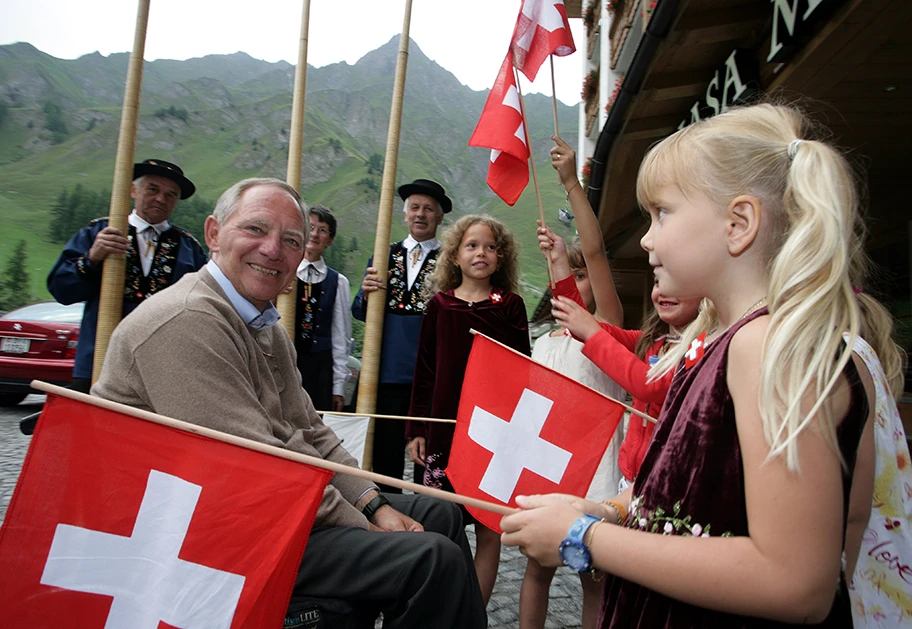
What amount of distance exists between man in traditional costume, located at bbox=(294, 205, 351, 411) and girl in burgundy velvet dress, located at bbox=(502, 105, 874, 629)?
11.2 ft

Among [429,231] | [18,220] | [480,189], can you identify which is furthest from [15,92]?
[429,231]

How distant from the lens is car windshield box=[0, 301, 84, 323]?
8750 millimetres

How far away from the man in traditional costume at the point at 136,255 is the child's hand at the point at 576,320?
7.05ft

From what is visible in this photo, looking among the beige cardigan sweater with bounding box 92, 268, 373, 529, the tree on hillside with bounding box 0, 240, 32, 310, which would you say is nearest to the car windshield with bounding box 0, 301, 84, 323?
the beige cardigan sweater with bounding box 92, 268, 373, 529

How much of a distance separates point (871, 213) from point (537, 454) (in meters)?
6.37

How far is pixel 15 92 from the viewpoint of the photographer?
12081 cm

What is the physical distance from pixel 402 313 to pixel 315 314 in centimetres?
71

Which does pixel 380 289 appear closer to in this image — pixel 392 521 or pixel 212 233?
pixel 212 233

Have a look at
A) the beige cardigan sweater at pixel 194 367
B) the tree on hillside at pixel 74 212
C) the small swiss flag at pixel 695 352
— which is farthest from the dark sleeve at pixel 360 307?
the tree on hillside at pixel 74 212

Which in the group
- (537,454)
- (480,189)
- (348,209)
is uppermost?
(480,189)

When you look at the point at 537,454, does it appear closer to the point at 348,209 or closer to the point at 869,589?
the point at 869,589

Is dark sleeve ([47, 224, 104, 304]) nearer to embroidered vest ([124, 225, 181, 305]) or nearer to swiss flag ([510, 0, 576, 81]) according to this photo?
embroidered vest ([124, 225, 181, 305])

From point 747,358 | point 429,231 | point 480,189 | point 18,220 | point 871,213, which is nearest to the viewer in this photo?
point 747,358

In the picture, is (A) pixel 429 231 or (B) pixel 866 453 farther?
(A) pixel 429 231
